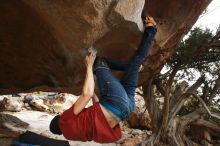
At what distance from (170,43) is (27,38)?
3.35 meters

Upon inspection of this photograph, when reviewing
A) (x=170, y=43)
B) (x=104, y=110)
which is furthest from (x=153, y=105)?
(x=104, y=110)

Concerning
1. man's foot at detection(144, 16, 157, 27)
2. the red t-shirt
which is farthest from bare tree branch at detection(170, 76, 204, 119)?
the red t-shirt

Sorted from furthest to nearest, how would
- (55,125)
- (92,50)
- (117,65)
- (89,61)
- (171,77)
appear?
1. (171,77)
2. (92,50)
3. (117,65)
4. (89,61)
5. (55,125)

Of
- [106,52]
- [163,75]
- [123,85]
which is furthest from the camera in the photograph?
[163,75]

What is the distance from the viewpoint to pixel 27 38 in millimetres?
7961

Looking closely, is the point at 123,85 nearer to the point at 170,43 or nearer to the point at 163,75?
the point at 170,43

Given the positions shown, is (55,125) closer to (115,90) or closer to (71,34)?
(115,90)

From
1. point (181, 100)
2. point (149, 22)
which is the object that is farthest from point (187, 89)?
point (149, 22)

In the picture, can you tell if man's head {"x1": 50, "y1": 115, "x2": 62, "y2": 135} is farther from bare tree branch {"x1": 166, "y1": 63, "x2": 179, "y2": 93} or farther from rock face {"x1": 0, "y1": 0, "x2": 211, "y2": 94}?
bare tree branch {"x1": 166, "y1": 63, "x2": 179, "y2": 93}

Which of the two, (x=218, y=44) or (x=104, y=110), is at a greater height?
(x=218, y=44)

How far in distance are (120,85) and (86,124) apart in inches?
30.9

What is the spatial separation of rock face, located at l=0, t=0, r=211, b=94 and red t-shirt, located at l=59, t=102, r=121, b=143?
5.77ft

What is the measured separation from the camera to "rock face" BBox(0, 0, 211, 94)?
18.7ft

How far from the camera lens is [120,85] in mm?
4949
